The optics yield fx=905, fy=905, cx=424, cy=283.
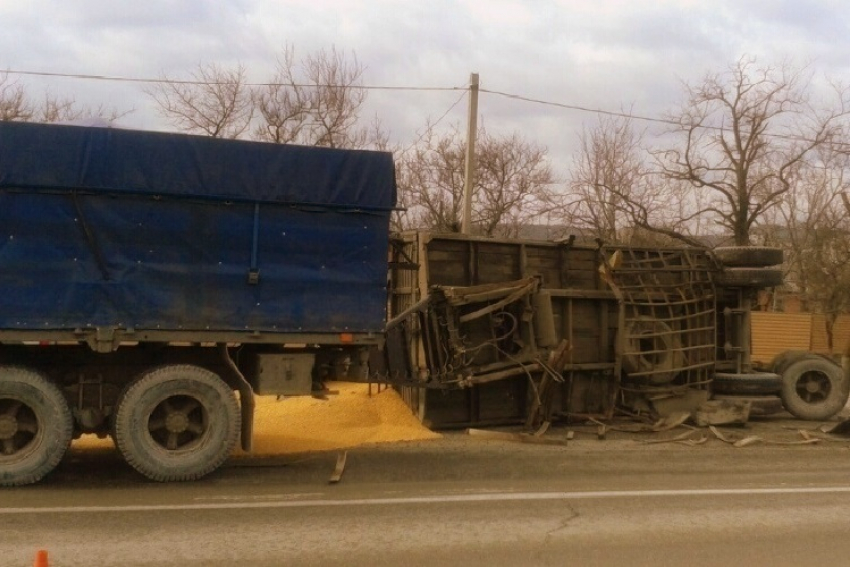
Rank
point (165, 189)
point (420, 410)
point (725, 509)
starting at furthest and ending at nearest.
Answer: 1. point (420, 410)
2. point (165, 189)
3. point (725, 509)

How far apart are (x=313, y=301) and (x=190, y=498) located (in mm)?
2224

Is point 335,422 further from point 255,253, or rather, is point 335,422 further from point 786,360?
point 786,360

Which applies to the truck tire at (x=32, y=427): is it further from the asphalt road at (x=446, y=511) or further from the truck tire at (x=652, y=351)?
the truck tire at (x=652, y=351)

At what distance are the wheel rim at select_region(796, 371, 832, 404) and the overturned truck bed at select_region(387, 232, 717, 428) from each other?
6.04ft

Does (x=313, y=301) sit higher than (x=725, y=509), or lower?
higher

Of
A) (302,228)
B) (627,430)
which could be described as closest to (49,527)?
(302,228)

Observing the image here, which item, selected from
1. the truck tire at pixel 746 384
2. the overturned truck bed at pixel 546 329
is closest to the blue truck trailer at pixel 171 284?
the overturned truck bed at pixel 546 329

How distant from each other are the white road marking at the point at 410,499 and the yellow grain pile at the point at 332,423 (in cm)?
253

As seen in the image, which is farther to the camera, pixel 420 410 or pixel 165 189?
pixel 420 410

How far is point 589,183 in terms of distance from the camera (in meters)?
28.9

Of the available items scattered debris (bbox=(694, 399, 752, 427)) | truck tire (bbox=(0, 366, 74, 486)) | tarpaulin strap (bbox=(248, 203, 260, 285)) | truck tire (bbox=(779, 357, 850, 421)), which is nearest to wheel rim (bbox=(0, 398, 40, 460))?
truck tire (bbox=(0, 366, 74, 486))

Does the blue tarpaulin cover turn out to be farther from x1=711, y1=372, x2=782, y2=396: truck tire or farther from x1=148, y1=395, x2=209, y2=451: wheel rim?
x1=711, y1=372, x2=782, y2=396: truck tire

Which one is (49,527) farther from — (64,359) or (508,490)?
(508,490)

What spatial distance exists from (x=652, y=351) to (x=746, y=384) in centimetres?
168
